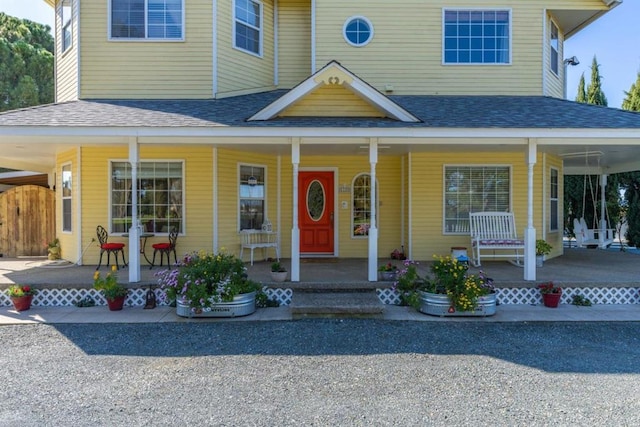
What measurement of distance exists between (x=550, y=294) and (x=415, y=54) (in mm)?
6310

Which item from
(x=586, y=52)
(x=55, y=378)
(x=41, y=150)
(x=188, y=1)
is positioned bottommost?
(x=55, y=378)

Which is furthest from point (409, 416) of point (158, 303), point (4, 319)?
point (4, 319)

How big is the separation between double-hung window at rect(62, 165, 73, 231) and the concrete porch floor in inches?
37.5

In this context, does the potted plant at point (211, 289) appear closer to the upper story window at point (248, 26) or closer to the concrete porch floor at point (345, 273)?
the concrete porch floor at point (345, 273)

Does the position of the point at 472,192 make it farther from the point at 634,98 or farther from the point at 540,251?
the point at 634,98

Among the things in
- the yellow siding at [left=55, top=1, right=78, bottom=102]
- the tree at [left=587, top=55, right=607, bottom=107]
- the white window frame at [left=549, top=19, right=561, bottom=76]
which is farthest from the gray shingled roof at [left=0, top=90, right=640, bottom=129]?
the tree at [left=587, top=55, right=607, bottom=107]

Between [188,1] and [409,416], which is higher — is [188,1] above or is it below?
above

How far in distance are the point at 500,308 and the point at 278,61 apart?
7617mm

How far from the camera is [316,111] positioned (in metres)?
8.02

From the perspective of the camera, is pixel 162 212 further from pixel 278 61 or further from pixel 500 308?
pixel 500 308

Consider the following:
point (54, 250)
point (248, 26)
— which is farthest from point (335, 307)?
point (54, 250)

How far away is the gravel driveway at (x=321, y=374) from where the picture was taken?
3508 millimetres

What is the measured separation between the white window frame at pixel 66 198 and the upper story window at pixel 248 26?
188 inches

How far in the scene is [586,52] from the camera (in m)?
19.5
